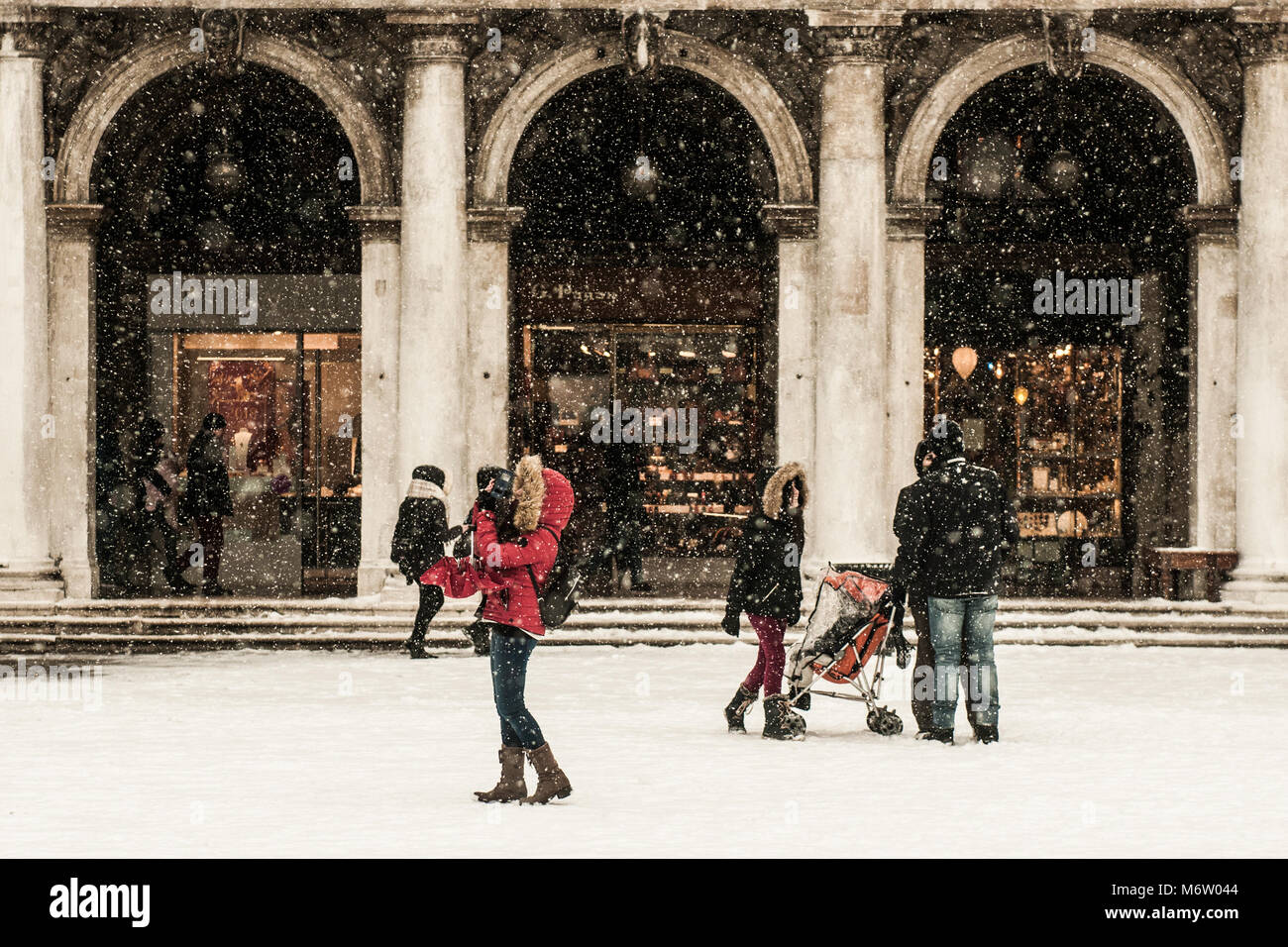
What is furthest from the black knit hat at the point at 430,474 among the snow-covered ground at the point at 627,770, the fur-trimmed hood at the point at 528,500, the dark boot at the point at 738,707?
the fur-trimmed hood at the point at 528,500

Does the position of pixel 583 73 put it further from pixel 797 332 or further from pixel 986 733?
pixel 986 733

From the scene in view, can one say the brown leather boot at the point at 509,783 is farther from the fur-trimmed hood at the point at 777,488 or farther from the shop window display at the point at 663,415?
the shop window display at the point at 663,415

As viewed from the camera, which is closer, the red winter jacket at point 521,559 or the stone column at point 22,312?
the red winter jacket at point 521,559

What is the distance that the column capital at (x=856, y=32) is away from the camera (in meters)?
18.8

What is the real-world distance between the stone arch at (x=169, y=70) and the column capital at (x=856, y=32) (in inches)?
180

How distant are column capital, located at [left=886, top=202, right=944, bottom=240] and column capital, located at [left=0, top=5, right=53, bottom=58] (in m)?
8.59

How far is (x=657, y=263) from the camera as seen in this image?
21.1 meters

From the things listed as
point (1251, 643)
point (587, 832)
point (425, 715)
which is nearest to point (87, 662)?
point (425, 715)

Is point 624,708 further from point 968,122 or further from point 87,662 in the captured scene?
point 968,122

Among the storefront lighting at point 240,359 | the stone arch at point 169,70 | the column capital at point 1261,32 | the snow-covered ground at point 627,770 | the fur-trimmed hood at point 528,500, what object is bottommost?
the snow-covered ground at point 627,770

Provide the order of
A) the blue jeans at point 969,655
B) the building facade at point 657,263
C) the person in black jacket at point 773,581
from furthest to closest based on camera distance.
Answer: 1. the building facade at point 657,263
2. the person in black jacket at point 773,581
3. the blue jeans at point 969,655

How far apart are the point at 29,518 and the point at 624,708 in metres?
8.19

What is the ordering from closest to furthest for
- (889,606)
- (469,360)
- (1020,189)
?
(889,606)
(469,360)
(1020,189)

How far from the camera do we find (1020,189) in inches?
816
